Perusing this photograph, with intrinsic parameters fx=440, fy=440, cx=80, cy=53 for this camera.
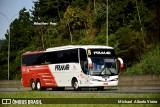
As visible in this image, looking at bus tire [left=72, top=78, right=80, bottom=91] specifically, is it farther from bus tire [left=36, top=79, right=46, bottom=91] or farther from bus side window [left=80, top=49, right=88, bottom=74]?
bus tire [left=36, top=79, right=46, bottom=91]

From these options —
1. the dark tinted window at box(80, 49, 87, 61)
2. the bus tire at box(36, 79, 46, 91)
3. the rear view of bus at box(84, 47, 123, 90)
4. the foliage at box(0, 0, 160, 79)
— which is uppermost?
the foliage at box(0, 0, 160, 79)

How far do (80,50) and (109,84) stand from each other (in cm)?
312

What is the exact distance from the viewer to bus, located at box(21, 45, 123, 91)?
93.6ft

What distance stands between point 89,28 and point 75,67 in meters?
33.5

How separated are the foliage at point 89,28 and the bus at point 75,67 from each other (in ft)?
27.8

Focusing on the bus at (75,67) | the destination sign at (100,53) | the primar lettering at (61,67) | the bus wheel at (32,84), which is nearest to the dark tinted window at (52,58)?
the bus at (75,67)

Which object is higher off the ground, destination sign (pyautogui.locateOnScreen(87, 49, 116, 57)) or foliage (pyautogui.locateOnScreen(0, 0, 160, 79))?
foliage (pyautogui.locateOnScreen(0, 0, 160, 79))

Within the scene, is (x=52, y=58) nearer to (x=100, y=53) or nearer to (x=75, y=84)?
(x=75, y=84)

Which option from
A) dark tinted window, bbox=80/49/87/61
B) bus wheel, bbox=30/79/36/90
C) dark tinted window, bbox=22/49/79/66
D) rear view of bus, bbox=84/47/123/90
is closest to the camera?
rear view of bus, bbox=84/47/123/90

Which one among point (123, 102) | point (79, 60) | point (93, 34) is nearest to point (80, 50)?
point (79, 60)

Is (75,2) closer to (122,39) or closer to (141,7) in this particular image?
(141,7)

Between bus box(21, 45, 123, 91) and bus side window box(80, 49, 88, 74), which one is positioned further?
bus side window box(80, 49, 88, 74)

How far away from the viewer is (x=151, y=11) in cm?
5244

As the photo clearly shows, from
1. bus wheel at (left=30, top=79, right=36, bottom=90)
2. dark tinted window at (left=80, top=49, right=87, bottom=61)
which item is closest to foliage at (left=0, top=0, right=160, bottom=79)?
bus wheel at (left=30, top=79, right=36, bottom=90)
